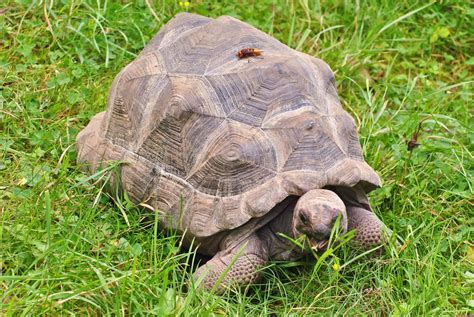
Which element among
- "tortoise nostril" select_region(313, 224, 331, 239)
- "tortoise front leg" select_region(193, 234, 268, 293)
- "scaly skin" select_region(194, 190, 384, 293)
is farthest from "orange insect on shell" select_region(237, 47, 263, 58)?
"tortoise nostril" select_region(313, 224, 331, 239)

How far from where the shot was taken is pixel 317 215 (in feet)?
12.8

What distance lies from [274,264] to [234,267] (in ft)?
0.80

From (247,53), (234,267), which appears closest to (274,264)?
(234,267)

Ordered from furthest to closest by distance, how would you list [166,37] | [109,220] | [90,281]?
[166,37], [109,220], [90,281]

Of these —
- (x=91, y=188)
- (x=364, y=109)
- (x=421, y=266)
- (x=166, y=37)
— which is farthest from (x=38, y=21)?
(x=421, y=266)

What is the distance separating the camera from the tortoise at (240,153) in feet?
13.5

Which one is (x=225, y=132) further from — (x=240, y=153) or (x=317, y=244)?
(x=317, y=244)

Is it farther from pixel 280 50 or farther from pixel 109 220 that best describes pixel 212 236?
pixel 280 50

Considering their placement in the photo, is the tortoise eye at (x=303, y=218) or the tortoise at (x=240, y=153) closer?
the tortoise eye at (x=303, y=218)

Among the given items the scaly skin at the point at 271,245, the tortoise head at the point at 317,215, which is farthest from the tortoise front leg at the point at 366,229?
the tortoise head at the point at 317,215

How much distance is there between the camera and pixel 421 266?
4328mm

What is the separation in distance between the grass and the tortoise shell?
0.23 meters

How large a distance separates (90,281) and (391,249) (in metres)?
1.52

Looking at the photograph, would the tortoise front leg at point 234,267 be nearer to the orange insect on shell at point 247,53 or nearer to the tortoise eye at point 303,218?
the tortoise eye at point 303,218
